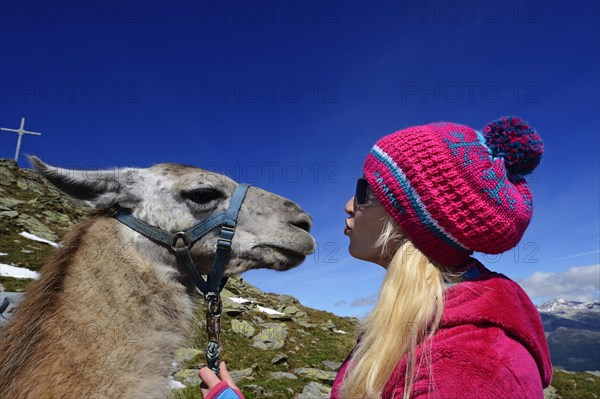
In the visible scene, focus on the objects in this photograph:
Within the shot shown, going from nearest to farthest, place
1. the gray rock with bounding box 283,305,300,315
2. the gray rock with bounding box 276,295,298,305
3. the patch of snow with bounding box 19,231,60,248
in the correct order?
the patch of snow with bounding box 19,231,60,248 < the gray rock with bounding box 283,305,300,315 < the gray rock with bounding box 276,295,298,305

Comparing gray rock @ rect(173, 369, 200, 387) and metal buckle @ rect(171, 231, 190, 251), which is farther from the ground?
metal buckle @ rect(171, 231, 190, 251)

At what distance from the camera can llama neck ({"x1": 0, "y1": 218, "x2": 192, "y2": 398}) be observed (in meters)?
2.98

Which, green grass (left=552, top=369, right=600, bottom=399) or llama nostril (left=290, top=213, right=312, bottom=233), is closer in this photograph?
llama nostril (left=290, top=213, right=312, bottom=233)

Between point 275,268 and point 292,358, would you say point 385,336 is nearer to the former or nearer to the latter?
point 275,268

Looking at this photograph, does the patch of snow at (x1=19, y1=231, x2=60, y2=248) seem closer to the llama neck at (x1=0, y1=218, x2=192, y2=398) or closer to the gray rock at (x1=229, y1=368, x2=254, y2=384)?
the gray rock at (x1=229, y1=368, x2=254, y2=384)

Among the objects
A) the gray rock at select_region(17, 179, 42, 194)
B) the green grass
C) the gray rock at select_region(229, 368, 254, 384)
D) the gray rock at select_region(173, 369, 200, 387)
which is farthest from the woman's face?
the gray rock at select_region(17, 179, 42, 194)

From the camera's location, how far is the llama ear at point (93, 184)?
393 centimetres

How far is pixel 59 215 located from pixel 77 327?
4418 cm

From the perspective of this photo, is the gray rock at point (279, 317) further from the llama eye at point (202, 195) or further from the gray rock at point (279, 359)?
the llama eye at point (202, 195)

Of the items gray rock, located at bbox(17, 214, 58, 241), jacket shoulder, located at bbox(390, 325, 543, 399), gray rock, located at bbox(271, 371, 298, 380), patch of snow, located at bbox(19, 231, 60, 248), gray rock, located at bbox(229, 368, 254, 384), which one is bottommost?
gray rock, located at bbox(271, 371, 298, 380)

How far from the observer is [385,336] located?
218 cm

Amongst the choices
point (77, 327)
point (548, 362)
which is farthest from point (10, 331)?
point (548, 362)

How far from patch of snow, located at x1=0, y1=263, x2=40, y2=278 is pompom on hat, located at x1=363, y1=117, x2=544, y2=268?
22.6 m

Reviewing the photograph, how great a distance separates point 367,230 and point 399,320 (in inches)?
27.1
